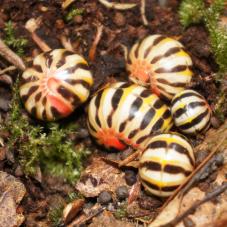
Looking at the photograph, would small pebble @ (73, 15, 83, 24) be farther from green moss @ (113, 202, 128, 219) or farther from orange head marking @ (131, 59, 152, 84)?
green moss @ (113, 202, 128, 219)

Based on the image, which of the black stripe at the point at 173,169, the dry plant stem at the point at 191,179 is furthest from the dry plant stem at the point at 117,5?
the black stripe at the point at 173,169

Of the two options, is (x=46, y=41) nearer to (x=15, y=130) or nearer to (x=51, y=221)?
(x=15, y=130)

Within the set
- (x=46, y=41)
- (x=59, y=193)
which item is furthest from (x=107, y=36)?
(x=59, y=193)

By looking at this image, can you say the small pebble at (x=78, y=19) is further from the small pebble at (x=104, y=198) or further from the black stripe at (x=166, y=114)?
the small pebble at (x=104, y=198)

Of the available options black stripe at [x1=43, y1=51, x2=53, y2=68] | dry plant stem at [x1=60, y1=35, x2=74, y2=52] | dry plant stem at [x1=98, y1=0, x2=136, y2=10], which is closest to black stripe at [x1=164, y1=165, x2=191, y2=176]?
black stripe at [x1=43, y1=51, x2=53, y2=68]

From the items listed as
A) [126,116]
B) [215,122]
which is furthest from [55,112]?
[215,122]

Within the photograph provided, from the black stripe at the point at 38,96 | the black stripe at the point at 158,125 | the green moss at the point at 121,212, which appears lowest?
the green moss at the point at 121,212
